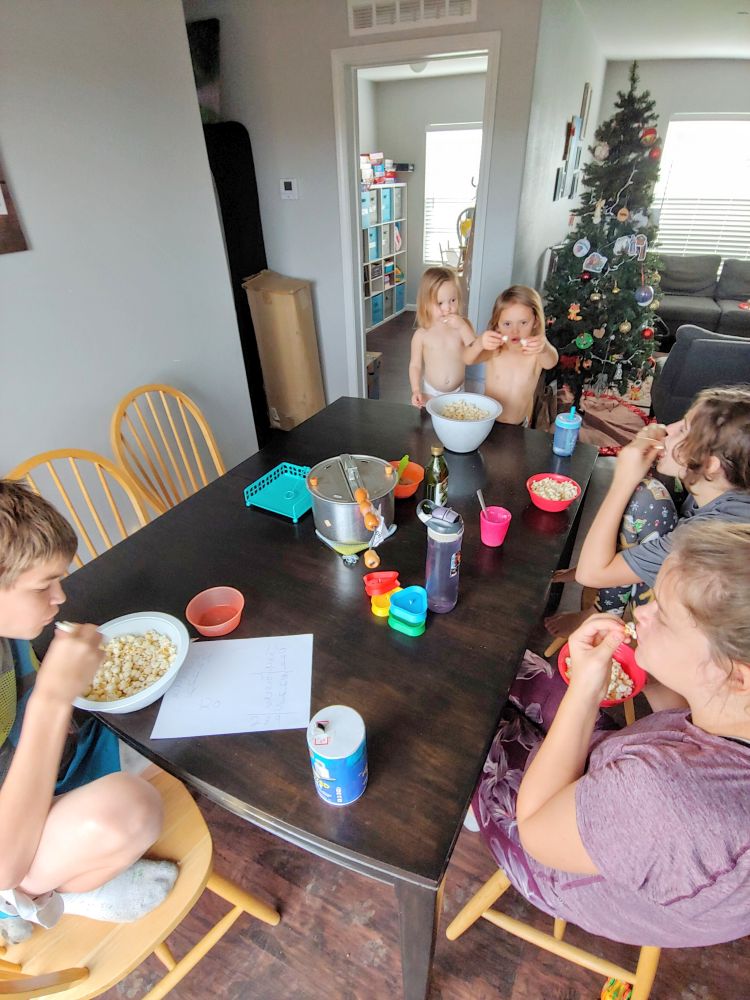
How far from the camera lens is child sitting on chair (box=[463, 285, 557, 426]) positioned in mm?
2135

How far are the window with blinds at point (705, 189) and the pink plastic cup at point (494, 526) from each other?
585cm

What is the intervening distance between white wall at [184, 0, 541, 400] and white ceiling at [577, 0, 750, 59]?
1.37m

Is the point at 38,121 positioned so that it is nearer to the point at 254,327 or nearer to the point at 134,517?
the point at 134,517

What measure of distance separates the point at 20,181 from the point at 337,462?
1.41m

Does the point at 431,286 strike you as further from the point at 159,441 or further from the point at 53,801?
the point at 53,801

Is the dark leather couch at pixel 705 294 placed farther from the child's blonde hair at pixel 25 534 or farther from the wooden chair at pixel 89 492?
the child's blonde hair at pixel 25 534

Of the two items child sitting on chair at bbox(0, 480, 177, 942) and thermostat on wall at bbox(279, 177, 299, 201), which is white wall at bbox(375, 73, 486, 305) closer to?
thermostat on wall at bbox(279, 177, 299, 201)

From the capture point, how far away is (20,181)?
1.60m

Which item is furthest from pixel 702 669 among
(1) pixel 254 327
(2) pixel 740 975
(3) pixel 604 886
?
(1) pixel 254 327

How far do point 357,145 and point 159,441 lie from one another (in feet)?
7.39

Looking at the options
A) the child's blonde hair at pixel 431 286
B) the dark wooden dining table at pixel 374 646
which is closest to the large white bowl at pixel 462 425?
the dark wooden dining table at pixel 374 646

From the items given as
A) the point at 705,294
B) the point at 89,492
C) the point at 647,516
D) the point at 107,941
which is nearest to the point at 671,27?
the point at 705,294

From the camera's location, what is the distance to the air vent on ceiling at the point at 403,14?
2539 millimetres

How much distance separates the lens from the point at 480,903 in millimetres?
1047
